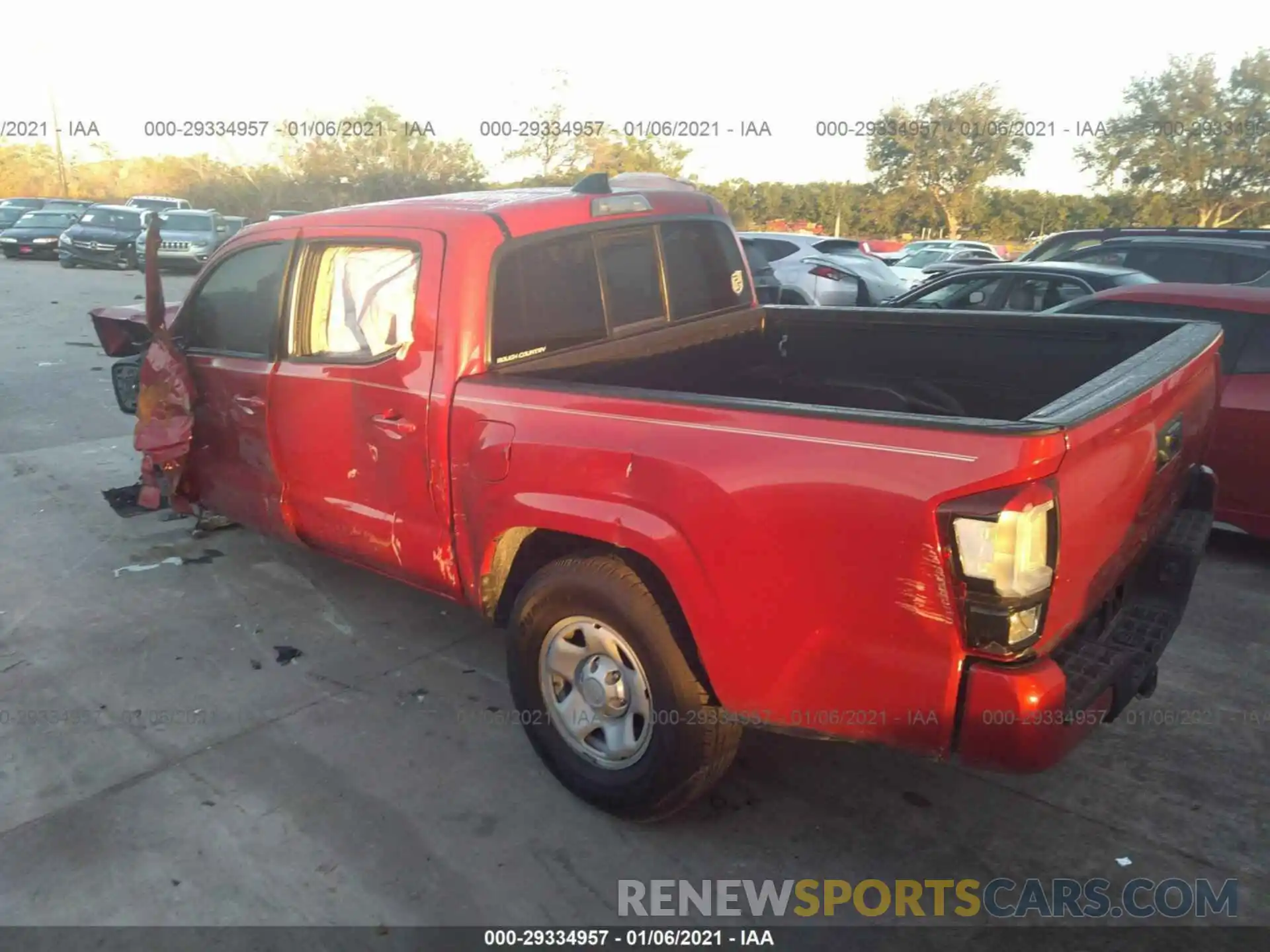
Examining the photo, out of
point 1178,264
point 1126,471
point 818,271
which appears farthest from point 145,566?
point 818,271

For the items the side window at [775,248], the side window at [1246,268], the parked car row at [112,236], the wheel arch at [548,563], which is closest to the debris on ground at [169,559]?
the wheel arch at [548,563]

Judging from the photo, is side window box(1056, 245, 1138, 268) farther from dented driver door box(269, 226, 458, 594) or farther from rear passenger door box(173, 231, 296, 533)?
rear passenger door box(173, 231, 296, 533)

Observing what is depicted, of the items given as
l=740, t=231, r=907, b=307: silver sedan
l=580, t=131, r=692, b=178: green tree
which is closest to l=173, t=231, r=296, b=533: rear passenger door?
l=740, t=231, r=907, b=307: silver sedan

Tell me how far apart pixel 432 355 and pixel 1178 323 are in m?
2.83

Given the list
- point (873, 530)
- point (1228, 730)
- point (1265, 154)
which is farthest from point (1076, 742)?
point (1265, 154)

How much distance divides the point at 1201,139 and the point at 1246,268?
28170mm

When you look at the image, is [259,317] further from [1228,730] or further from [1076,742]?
[1228,730]

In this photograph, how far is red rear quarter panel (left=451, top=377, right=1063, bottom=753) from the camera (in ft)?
7.11

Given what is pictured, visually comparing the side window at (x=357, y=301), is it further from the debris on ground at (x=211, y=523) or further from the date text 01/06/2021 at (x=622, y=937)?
the debris on ground at (x=211, y=523)

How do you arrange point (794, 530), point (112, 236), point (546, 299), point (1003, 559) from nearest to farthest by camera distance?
point (1003, 559)
point (794, 530)
point (546, 299)
point (112, 236)

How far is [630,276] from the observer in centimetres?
388

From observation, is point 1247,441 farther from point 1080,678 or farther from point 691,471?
point 691,471

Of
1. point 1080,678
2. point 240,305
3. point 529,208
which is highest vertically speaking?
point 529,208

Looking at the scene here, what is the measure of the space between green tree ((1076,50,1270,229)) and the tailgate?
3418 centimetres
